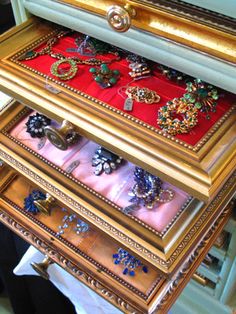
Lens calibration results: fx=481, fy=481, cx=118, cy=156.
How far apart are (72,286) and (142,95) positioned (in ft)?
1.63

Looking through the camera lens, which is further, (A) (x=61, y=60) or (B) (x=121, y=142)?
(A) (x=61, y=60)

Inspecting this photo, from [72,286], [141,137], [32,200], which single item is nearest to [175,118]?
[141,137]

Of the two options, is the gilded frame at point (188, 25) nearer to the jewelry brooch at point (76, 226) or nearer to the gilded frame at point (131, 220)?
the gilded frame at point (131, 220)

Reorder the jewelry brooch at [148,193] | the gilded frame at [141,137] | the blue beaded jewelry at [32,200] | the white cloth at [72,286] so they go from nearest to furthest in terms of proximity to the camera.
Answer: the gilded frame at [141,137] < the jewelry brooch at [148,193] < the blue beaded jewelry at [32,200] < the white cloth at [72,286]

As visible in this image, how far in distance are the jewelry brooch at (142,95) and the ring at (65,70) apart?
8 centimetres

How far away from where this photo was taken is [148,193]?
0.64 metres

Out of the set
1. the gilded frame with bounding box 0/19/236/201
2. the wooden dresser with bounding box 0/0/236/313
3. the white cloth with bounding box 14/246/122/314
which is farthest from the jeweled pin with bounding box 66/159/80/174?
the white cloth with bounding box 14/246/122/314

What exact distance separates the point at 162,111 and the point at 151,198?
0.12 m

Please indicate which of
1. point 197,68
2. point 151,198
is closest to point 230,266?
point 151,198

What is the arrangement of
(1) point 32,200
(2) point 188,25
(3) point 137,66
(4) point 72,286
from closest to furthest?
(2) point 188,25 → (3) point 137,66 → (1) point 32,200 → (4) point 72,286

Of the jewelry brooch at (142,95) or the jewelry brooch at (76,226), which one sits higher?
the jewelry brooch at (142,95)

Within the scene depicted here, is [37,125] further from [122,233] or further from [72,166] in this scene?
[122,233]

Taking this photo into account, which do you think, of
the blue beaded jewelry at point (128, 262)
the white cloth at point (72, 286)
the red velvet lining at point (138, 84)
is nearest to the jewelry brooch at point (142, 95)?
the red velvet lining at point (138, 84)

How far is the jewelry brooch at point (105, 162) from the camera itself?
26.7 inches
